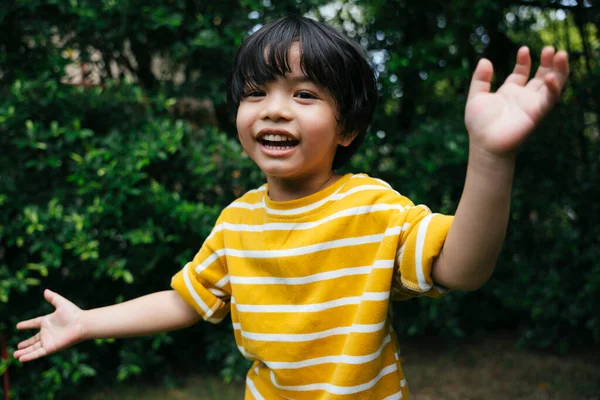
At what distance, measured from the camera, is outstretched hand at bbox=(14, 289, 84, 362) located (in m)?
1.77

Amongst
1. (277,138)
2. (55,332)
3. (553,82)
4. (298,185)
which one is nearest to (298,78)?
(277,138)

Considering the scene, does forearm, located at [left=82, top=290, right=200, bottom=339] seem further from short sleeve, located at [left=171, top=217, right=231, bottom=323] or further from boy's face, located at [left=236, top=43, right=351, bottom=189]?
boy's face, located at [left=236, top=43, right=351, bottom=189]

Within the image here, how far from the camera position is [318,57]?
1.49 m

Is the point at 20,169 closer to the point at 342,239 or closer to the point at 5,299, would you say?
the point at 5,299

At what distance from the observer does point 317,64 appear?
1.48m

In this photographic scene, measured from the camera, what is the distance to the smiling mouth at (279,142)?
1479 mm

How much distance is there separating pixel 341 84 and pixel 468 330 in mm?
3062

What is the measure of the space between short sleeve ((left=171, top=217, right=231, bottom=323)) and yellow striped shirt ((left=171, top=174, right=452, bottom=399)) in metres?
0.09

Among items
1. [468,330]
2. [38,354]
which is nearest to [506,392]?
[468,330]

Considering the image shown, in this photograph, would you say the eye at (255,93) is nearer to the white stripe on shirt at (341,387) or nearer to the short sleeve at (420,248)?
the short sleeve at (420,248)

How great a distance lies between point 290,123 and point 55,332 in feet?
3.38

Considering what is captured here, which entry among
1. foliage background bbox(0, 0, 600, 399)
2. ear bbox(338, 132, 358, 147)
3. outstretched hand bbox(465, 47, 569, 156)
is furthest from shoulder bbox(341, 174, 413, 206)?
foliage background bbox(0, 0, 600, 399)

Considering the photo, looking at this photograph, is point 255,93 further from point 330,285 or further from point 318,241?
point 330,285

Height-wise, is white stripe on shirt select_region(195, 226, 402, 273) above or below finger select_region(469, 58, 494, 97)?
below
